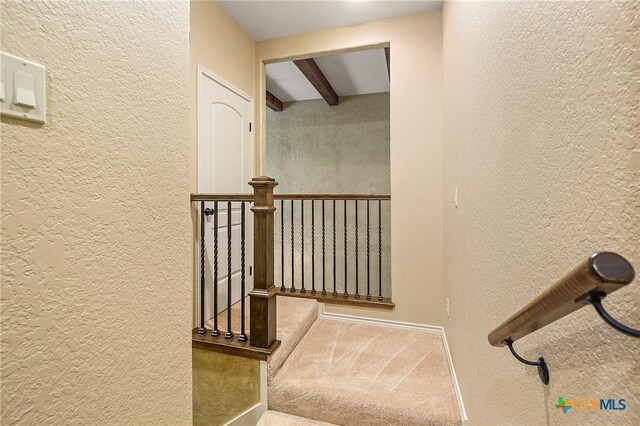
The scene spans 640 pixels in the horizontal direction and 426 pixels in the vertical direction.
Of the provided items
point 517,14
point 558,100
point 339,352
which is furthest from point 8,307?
point 339,352

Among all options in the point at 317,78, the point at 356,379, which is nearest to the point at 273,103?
the point at 317,78

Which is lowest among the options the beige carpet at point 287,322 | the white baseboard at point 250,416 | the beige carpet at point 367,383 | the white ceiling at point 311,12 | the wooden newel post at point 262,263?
the white baseboard at point 250,416

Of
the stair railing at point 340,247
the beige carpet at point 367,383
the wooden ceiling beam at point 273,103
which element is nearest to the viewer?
the beige carpet at point 367,383

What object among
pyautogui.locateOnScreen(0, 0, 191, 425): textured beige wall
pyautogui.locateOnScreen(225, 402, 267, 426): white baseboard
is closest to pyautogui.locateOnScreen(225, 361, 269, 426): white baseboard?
pyautogui.locateOnScreen(225, 402, 267, 426): white baseboard

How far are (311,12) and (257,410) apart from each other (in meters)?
3.11

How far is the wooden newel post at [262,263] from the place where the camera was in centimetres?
188

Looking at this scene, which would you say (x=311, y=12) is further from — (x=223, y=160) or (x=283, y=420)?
(x=283, y=420)

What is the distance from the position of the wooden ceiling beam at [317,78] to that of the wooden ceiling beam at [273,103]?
87 cm

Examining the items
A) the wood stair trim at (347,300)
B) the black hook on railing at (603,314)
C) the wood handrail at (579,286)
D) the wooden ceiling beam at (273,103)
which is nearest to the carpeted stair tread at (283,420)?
the wood stair trim at (347,300)

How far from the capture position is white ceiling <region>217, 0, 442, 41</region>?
2.50 m

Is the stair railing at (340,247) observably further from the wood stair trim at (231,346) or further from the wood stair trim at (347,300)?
the wood stair trim at (231,346)

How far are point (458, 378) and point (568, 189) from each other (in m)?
1.56

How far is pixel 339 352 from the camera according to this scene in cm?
222

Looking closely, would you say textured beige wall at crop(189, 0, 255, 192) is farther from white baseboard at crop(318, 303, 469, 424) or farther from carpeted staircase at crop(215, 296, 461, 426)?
white baseboard at crop(318, 303, 469, 424)
